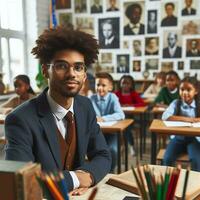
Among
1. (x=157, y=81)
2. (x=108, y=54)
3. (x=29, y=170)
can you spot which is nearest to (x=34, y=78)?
(x=108, y=54)

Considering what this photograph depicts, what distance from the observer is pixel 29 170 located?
635 millimetres

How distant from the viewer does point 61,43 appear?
124 centimetres

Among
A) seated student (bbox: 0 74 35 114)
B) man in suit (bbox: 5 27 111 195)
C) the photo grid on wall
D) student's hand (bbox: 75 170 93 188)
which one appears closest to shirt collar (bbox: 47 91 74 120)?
man in suit (bbox: 5 27 111 195)

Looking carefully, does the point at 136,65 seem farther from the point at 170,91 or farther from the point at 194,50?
the point at 170,91

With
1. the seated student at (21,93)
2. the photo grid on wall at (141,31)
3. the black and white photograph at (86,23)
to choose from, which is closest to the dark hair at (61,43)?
the seated student at (21,93)

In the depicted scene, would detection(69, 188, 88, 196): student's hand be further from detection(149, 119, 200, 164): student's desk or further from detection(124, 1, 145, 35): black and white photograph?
detection(124, 1, 145, 35): black and white photograph

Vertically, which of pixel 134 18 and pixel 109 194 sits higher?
pixel 134 18

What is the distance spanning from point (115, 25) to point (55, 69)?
4.45 meters

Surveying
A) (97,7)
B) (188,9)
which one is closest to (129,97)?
(188,9)

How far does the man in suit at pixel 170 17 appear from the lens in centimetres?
507

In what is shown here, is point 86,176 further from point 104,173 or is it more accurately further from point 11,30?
point 11,30

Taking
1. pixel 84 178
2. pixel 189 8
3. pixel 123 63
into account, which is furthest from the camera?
pixel 123 63

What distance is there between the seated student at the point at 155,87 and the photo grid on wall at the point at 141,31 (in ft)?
1.01

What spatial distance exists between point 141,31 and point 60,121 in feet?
14.2
